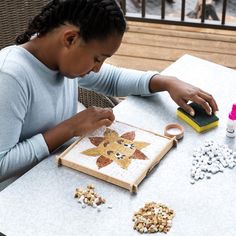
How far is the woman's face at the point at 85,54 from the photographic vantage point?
1.11 m

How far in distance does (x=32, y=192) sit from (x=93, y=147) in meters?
0.21

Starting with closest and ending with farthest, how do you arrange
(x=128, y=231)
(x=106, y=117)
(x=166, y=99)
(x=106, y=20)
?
(x=128, y=231) → (x=106, y=20) → (x=106, y=117) → (x=166, y=99)

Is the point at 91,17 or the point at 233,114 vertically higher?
the point at 91,17

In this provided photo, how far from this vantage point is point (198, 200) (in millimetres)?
1013

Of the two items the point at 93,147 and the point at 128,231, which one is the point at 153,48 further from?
the point at 128,231

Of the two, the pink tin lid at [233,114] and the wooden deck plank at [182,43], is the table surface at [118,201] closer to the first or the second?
the pink tin lid at [233,114]

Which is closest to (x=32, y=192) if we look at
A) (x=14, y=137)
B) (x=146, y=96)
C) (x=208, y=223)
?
(x=14, y=137)

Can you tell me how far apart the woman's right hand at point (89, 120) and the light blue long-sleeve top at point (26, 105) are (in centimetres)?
10

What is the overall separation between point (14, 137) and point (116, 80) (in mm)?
507

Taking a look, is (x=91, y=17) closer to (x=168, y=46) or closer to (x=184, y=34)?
(x=168, y=46)

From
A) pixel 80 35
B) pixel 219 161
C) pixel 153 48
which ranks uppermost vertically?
pixel 80 35

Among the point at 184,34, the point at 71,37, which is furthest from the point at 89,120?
the point at 184,34

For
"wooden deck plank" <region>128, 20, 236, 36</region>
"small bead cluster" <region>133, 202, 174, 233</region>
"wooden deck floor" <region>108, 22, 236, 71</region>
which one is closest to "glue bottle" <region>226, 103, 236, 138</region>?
"small bead cluster" <region>133, 202, 174, 233</region>

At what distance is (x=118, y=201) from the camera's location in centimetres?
100
